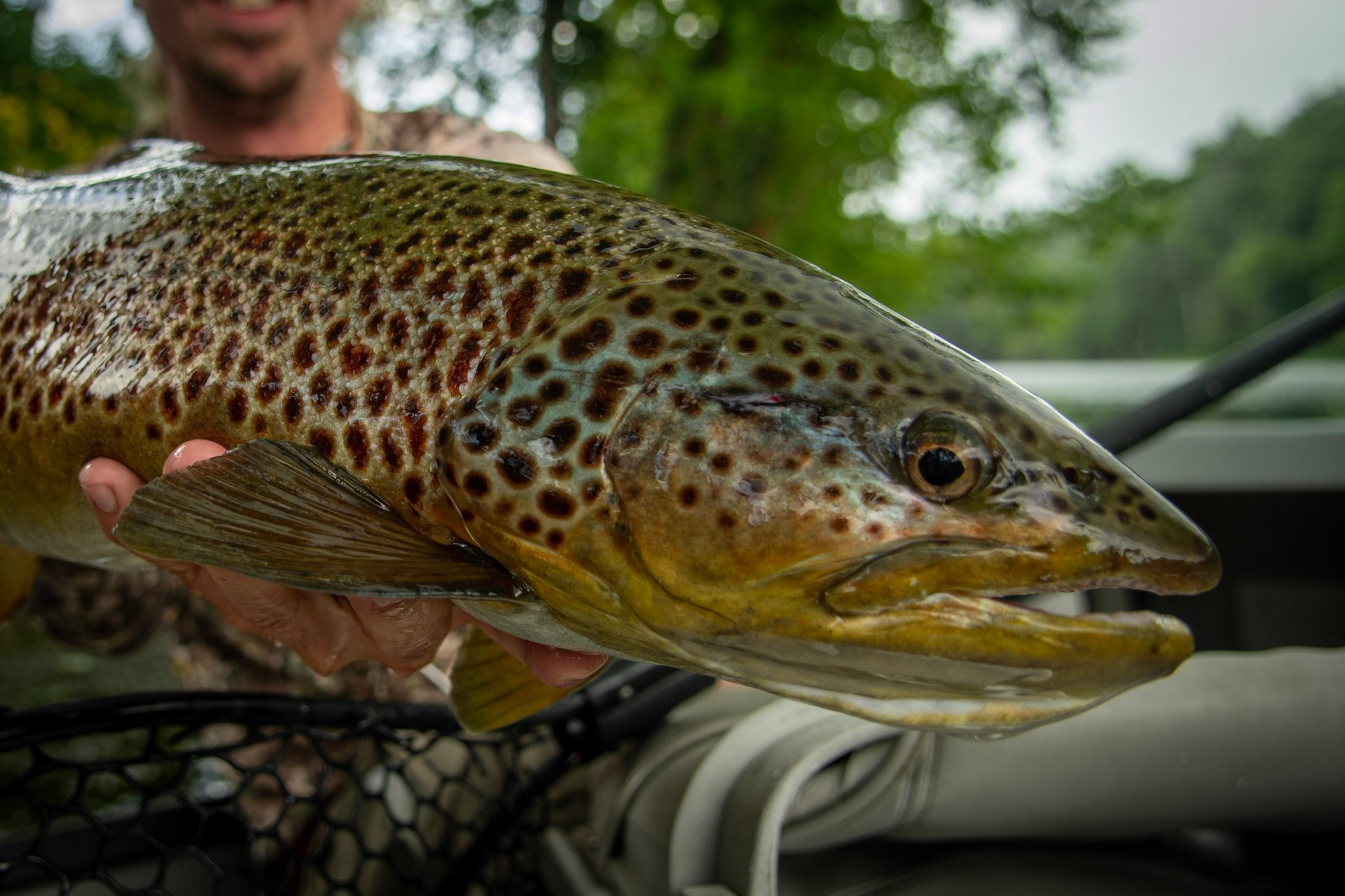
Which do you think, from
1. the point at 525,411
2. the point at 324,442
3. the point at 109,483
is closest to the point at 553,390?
the point at 525,411

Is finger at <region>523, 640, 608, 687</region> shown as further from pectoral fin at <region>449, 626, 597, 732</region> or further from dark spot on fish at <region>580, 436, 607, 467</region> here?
dark spot on fish at <region>580, 436, 607, 467</region>

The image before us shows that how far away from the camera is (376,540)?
1258mm

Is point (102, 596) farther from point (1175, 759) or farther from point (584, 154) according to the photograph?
point (584, 154)

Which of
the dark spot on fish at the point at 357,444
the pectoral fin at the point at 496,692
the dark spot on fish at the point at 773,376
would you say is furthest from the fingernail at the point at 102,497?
the dark spot on fish at the point at 773,376

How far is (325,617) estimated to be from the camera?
5.46 ft

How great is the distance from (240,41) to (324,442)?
227 cm

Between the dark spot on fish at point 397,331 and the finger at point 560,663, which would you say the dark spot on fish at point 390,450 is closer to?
the dark spot on fish at point 397,331

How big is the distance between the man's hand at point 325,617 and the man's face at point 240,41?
1.93m

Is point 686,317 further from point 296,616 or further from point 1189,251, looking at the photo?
point 1189,251

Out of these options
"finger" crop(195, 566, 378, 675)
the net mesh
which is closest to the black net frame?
the net mesh

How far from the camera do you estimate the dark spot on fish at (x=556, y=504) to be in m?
1.21

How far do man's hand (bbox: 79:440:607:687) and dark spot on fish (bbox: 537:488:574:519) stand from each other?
0.35 meters

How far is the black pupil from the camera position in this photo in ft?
3.68

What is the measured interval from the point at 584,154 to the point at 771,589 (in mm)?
13347
